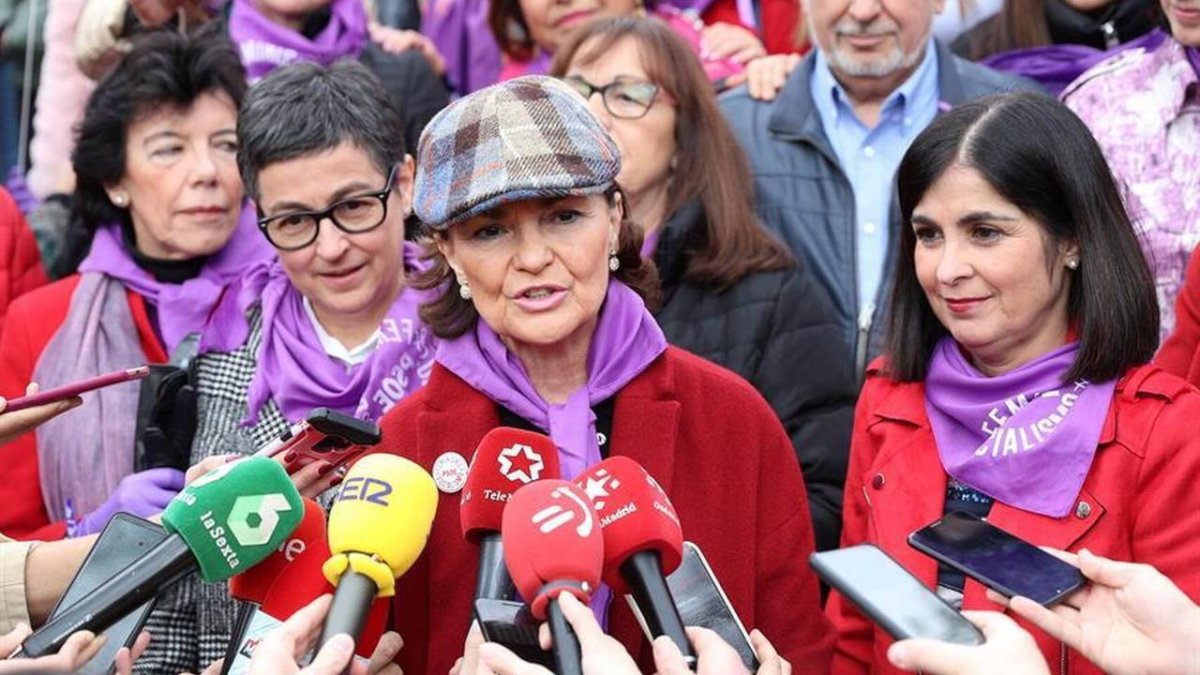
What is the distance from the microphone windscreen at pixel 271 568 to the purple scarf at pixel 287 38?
121 inches

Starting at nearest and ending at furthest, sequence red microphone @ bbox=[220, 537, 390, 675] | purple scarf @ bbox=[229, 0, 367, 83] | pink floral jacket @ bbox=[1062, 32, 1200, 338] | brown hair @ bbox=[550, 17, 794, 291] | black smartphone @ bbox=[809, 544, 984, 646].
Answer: black smartphone @ bbox=[809, 544, 984, 646] → red microphone @ bbox=[220, 537, 390, 675] → pink floral jacket @ bbox=[1062, 32, 1200, 338] → brown hair @ bbox=[550, 17, 794, 291] → purple scarf @ bbox=[229, 0, 367, 83]

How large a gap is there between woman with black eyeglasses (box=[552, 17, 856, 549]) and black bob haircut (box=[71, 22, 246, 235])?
1034mm

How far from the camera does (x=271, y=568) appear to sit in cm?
334

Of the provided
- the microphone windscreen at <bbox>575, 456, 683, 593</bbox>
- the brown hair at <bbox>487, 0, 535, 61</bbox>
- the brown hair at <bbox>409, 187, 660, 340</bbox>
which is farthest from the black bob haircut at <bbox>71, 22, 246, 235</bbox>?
the microphone windscreen at <bbox>575, 456, 683, 593</bbox>

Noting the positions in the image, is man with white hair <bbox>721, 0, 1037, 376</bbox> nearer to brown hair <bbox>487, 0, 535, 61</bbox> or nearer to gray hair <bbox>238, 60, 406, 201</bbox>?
brown hair <bbox>487, 0, 535, 61</bbox>

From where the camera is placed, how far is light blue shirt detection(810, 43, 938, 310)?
5.23 metres

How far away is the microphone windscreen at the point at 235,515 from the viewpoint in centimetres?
313

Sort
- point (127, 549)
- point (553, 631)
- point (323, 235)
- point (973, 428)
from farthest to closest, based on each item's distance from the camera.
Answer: point (323, 235)
point (973, 428)
point (127, 549)
point (553, 631)

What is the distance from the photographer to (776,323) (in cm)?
493

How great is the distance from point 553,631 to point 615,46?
287 cm

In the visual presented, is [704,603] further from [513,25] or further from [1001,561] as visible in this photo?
[513,25]

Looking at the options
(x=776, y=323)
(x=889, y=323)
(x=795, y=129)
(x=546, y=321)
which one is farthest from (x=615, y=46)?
(x=546, y=321)

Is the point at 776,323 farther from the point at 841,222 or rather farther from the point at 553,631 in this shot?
the point at 553,631

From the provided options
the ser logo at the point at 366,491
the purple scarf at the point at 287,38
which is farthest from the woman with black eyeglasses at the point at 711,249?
the ser logo at the point at 366,491
